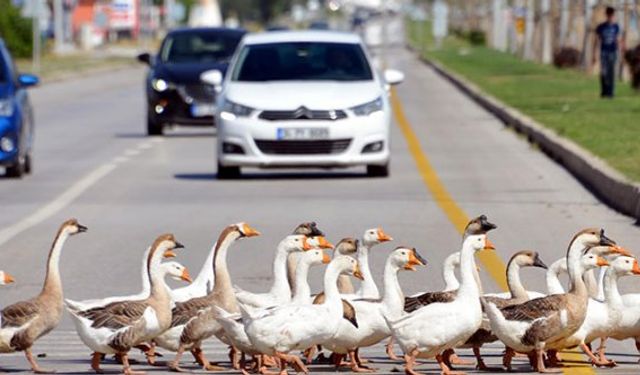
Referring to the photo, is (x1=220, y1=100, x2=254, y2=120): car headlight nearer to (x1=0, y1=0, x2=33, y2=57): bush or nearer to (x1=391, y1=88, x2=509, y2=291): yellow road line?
(x1=391, y1=88, x2=509, y2=291): yellow road line

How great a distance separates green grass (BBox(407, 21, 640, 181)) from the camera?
2569 cm

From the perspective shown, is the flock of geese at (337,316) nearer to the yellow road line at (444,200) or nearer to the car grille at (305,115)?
the yellow road line at (444,200)

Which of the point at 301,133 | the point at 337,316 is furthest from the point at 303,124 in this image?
the point at 337,316

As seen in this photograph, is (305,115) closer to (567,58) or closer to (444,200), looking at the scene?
(444,200)

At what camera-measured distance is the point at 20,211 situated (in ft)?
65.5

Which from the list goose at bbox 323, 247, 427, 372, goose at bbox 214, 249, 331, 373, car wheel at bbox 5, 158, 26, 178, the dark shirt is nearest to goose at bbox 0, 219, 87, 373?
goose at bbox 214, 249, 331, 373

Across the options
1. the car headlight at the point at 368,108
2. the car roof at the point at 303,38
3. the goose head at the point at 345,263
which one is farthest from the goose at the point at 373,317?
the car roof at the point at 303,38

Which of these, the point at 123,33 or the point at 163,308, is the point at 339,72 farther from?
the point at 123,33

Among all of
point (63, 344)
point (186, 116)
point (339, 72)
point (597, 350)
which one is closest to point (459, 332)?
point (597, 350)

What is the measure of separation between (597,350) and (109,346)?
2592 mm

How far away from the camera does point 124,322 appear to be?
32.4ft

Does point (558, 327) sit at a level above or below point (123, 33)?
above

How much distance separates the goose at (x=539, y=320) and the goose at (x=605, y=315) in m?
0.16

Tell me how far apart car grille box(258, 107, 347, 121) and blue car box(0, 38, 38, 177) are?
3178mm
